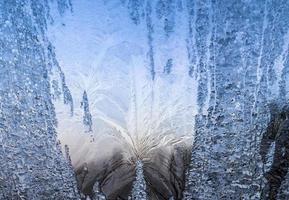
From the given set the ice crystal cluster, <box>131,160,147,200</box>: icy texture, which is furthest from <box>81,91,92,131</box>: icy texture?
<box>131,160,147,200</box>: icy texture

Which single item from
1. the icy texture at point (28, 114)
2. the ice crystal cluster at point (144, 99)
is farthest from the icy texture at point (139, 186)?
the icy texture at point (28, 114)

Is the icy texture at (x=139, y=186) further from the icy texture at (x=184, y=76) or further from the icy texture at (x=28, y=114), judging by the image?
the icy texture at (x=28, y=114)

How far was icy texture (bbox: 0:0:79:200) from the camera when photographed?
0.63m

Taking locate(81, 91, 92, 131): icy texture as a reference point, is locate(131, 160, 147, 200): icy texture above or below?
below

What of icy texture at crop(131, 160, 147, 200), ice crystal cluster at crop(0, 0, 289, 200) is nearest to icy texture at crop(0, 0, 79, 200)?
ice crystal cluster at crop(0, 0, 289, 200)

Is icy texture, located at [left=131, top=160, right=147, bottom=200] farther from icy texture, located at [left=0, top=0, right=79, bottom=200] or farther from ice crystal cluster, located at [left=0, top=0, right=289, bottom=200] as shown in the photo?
icy texture, located at [left=0, top=0, right=79, bottom=200]

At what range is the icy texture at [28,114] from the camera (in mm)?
630

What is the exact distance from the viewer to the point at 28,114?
71cm

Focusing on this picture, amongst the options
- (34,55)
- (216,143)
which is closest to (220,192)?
(216,143)

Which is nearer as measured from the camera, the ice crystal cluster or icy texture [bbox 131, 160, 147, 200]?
the ice crystal cluster

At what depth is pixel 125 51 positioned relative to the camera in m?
0.64

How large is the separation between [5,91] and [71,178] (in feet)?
0.79

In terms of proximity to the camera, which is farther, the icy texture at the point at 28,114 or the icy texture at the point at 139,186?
the icy texture at the point at 139,186

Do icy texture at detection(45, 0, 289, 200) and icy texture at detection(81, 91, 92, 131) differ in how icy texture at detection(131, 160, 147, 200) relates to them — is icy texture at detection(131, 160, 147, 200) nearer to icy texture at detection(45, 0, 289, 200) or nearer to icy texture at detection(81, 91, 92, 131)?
icy texture at detection(45, 0, 289, 200)
